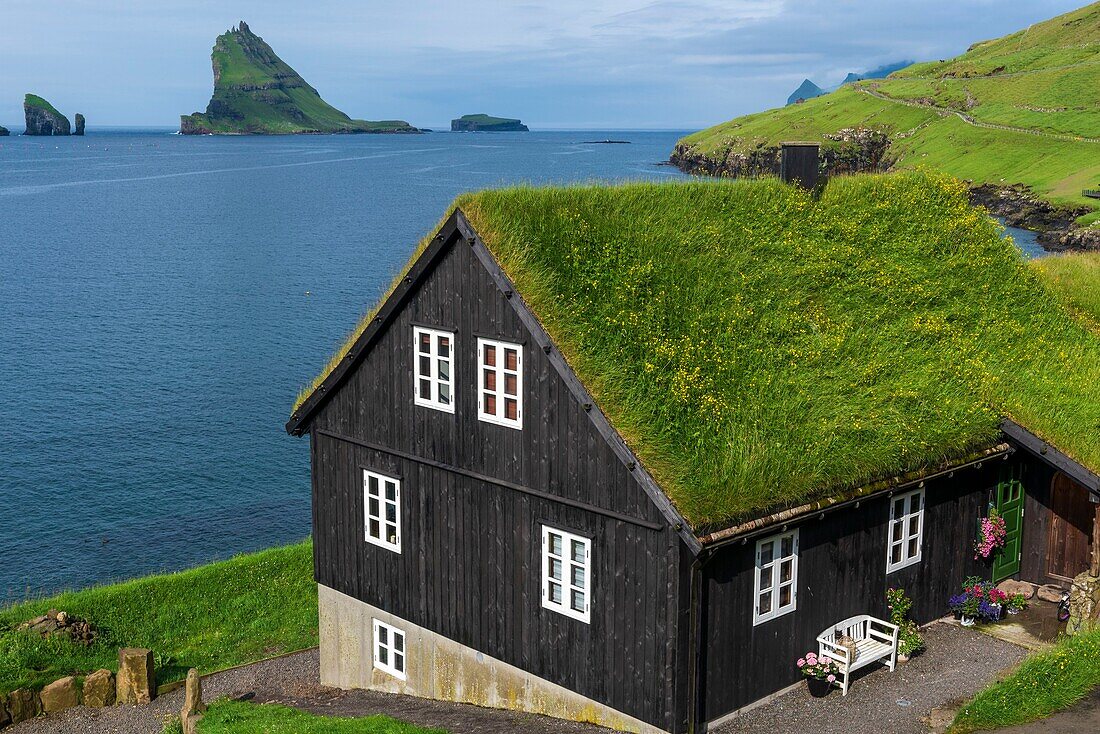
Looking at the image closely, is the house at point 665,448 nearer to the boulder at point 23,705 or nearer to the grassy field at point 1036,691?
the grassy field at point 1036,691

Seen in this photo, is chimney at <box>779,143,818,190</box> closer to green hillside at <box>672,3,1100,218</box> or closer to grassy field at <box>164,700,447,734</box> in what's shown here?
grassy field at <box>164,700,447,734</box>

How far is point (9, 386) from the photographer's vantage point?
71.4 meters

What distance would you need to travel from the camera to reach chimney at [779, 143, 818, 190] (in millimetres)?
28531

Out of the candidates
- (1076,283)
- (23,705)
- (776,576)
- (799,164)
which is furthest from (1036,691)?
(23,705)

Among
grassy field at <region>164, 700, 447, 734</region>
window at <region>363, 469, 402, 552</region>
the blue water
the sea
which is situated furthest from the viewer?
the blue water

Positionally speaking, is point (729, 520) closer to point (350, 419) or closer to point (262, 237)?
point (350, 419)

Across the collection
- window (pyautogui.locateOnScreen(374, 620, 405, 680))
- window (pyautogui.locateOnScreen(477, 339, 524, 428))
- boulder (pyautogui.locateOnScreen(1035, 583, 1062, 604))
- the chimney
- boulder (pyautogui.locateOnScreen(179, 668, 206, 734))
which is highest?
the chimney

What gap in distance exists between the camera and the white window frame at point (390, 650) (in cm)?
2575

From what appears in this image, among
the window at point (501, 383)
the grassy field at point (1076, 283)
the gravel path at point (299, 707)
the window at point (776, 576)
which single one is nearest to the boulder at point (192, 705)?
the gravel path at point (299, 707)

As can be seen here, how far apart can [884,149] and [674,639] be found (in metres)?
174

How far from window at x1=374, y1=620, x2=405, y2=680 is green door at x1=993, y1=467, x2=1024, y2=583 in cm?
1463

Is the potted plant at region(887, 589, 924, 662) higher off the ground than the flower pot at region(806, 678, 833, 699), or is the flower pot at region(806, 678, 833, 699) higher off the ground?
the potted plant at region(887, 589, 924, 662)

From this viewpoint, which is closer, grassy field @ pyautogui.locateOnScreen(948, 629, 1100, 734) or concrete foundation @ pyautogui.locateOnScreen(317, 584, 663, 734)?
grassy field @ pyautogui.locateOnScreen(948, 629, 1100, 734)

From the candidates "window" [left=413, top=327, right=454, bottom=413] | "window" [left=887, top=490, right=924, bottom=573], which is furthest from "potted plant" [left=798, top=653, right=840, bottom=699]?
"window" [left=413, top=327, right=454, bottom=413]
